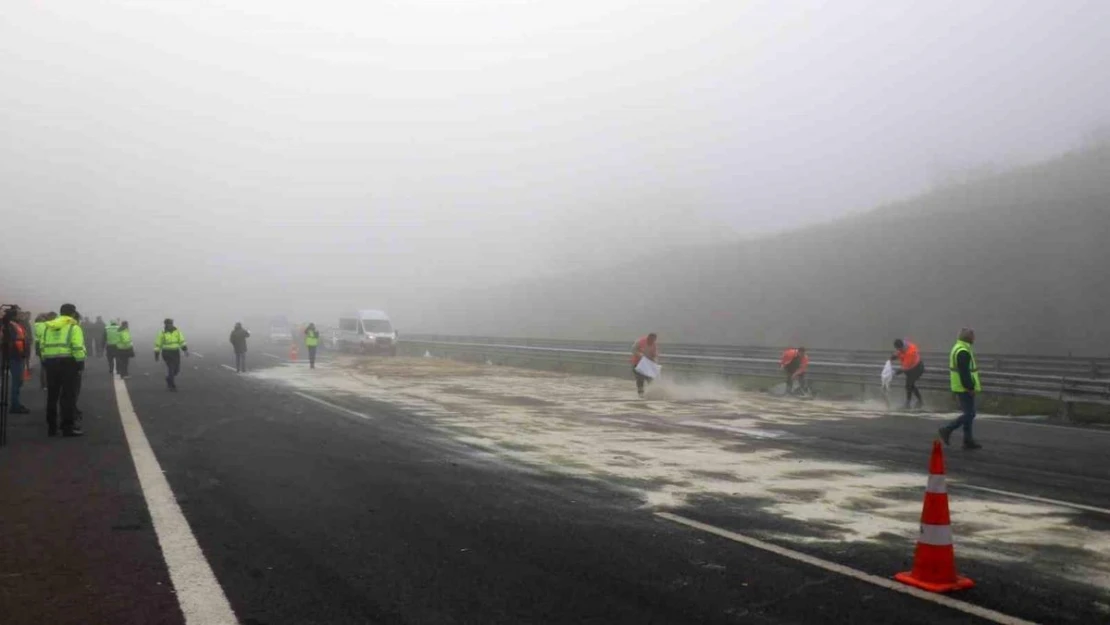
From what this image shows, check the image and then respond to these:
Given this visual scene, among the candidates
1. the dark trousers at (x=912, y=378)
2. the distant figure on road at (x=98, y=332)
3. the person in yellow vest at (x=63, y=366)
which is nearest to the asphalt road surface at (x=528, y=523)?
the person in yellow vest at (x=63, y=366)

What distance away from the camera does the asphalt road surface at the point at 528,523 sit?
16.8ft

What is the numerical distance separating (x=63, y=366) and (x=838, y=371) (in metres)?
20.2

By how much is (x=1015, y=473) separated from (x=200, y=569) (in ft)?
28.3

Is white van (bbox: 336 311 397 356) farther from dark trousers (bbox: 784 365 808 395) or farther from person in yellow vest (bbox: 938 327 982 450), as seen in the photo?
person in yellow vest (bbox: 938 327 982 450)

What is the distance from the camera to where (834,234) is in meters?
64.3

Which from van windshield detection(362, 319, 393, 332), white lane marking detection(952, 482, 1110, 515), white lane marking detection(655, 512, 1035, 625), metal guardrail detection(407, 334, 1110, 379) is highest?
van windshield detection(362, 319, 393, 332)

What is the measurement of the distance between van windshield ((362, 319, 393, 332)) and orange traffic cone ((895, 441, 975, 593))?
3955 cm

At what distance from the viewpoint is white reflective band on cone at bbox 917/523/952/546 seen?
5539 millimetres

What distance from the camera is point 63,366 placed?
40.2 ft

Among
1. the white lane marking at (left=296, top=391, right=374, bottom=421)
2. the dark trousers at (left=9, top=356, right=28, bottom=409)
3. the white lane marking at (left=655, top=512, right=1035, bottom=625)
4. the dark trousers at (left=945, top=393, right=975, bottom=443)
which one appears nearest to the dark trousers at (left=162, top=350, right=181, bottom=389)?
the white lane marking at (left=296, top=391, right=374, bottom=421)

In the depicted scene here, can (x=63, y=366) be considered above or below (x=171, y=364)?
above

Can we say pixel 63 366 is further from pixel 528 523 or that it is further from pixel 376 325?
pixel 376 325

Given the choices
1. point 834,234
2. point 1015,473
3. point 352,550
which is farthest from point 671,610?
point 834,234

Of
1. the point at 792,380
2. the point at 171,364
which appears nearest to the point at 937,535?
the point at 792,380
